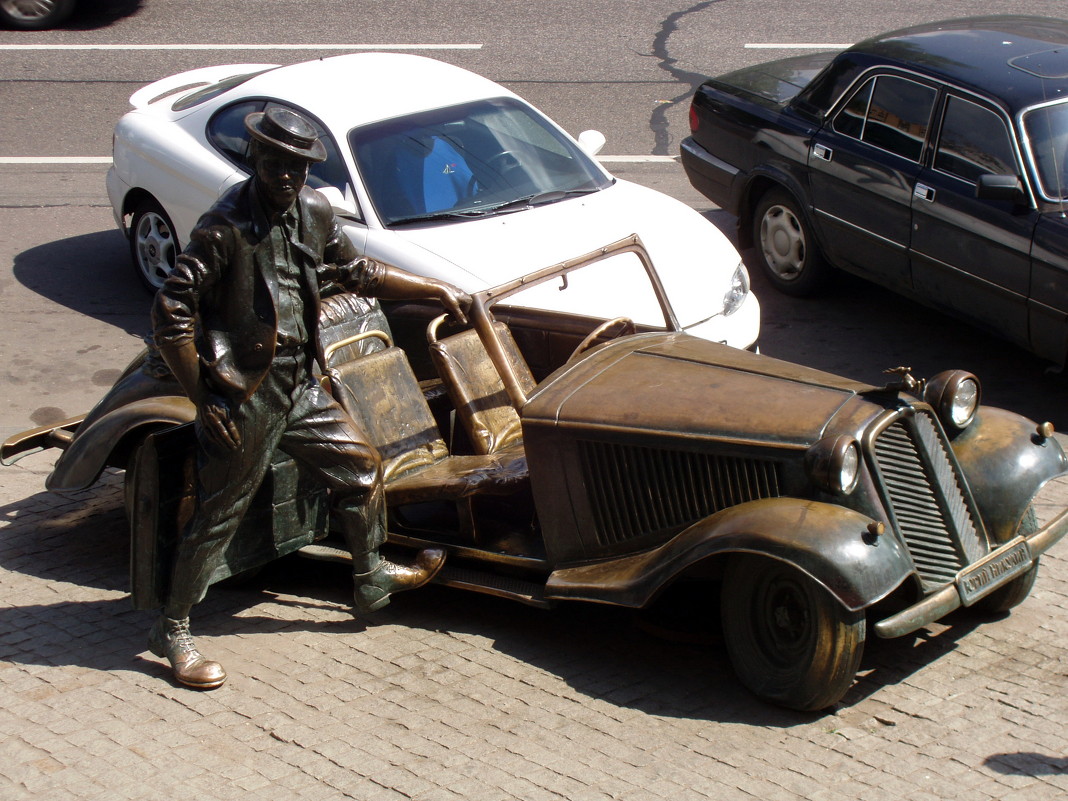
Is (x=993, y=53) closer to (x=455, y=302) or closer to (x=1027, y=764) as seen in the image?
(x=455, y=302)

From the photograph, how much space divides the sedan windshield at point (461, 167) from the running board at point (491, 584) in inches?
101

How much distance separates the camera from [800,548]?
12.9ft

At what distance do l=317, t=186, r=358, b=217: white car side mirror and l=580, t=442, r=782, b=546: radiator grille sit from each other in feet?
9.35

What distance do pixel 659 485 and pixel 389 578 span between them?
1108 mm

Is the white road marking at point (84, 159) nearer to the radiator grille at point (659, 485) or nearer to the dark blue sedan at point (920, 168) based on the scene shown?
the dark blue sedan at point (920, 168)

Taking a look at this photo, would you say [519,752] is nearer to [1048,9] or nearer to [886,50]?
[886,50]

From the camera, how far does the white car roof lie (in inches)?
287

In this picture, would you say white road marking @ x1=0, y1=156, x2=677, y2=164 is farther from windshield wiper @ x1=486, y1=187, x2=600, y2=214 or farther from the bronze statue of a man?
the bronze statue of a man

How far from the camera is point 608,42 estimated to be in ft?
44.0

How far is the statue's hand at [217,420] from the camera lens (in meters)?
4.34

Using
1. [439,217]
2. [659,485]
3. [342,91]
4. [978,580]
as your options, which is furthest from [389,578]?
[342,91]

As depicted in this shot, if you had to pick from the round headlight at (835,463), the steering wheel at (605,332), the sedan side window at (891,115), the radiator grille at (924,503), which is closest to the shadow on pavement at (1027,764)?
the radiator grille at (924,503)

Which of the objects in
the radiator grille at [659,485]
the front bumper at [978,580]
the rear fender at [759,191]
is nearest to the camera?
the front bumper at [978,580]

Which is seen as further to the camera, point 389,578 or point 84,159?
point 84,159
